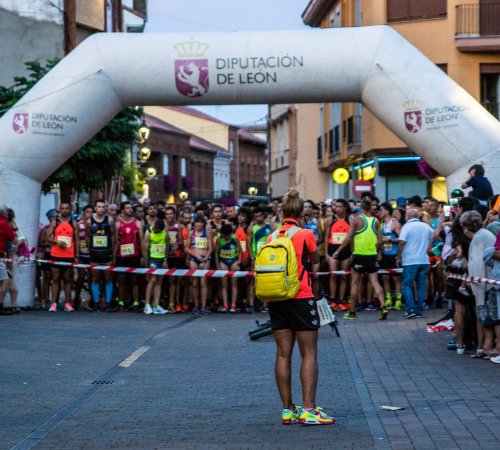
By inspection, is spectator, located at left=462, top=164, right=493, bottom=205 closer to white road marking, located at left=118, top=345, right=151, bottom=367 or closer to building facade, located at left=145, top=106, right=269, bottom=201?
white road marking, located at left=118, top=345, right=151, bottom=367

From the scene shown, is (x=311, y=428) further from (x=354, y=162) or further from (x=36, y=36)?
(x=354, y=162)

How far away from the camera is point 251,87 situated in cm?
1633

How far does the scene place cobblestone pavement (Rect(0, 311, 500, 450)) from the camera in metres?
7.26

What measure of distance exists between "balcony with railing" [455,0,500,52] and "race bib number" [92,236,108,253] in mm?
17075

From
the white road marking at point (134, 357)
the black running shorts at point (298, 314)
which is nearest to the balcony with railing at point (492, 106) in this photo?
the white road marking at point (134, 357)

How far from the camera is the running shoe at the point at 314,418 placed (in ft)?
25.3

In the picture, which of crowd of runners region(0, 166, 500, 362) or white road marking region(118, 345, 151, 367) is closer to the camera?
white road marking region(118, 345, 151, 367)

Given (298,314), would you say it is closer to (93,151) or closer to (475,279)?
(475,279)

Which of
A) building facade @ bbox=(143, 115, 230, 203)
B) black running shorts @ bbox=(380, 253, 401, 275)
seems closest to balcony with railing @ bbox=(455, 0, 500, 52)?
black running shorts @ bbox=(380, 253, 401, 275)

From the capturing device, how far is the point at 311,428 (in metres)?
7.63

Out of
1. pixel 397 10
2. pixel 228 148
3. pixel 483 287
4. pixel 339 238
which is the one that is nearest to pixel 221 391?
pixel 483 287

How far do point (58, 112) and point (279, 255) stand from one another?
377 inches

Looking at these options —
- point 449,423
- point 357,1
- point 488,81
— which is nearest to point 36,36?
point 357,1

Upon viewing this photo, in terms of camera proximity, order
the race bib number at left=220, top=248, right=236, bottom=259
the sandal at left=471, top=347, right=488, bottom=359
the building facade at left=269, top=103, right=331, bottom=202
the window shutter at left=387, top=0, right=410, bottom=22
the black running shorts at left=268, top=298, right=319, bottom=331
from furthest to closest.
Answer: the building facade at left=269, top=103, right=331, bottom=202 < the window shutter at left=387, top=0, right=410, bottom=22 < the race bib number at left=220, top=248, right=236, bottom=259 < the sandal at left=471, top=347, right=488, bottom=359 < the black running shorts at left=268, top=298, right=319, bottom=331
